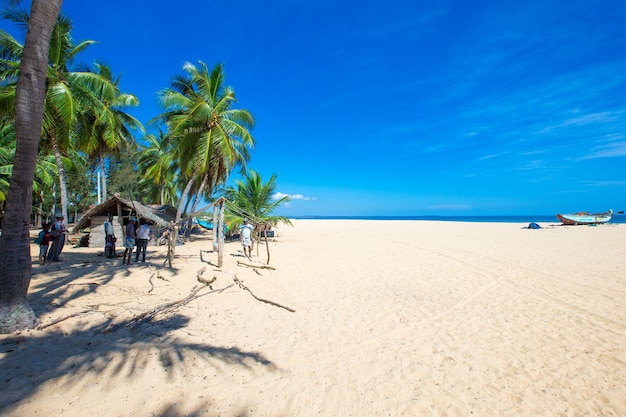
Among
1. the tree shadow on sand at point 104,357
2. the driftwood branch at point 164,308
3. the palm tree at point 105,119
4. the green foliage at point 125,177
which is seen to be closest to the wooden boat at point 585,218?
the driftwood branch at point 164,308

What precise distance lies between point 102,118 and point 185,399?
1435 cm

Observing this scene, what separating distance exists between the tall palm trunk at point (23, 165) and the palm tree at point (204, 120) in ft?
30.4

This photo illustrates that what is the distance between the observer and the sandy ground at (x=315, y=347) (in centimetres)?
312

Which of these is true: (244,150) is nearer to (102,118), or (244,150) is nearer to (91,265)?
(102,118)

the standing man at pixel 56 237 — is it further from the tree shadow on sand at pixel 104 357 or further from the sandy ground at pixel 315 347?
the tree shadow on sand at pixel 104 357

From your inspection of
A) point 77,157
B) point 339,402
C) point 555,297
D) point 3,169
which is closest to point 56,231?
point 339,402

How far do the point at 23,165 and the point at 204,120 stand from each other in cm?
1057

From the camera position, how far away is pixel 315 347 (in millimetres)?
4473

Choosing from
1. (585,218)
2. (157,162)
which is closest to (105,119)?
(157,162)

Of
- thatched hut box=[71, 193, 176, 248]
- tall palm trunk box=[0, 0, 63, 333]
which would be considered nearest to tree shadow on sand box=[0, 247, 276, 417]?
tall palm trunk box=[0, 0, 63, 333]

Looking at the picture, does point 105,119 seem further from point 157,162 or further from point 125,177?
point 125,177

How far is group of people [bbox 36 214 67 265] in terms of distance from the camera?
8.62 meters

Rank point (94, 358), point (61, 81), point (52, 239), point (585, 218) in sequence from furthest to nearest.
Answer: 1. point (585, 218)
2. point (61, 81)
3. point (52, 239)
4. point (94, 358)

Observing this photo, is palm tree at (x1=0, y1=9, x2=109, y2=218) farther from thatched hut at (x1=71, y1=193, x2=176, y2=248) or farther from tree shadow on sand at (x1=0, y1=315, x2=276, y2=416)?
tree shadow on sand at (x1=0, y1=315, x2=276, y2=416)
